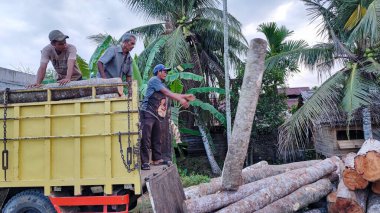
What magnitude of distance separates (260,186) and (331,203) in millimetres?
1249

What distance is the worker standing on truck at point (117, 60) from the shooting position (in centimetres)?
587

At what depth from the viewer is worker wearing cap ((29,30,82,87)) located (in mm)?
5434

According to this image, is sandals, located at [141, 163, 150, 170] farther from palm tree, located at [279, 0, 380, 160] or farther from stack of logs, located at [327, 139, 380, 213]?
palm tree, located at [279, 0, 380, 160]

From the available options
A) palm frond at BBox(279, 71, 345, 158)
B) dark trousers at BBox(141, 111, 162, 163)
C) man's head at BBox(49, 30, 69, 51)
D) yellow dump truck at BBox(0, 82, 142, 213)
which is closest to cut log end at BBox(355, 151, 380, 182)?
dark trousers at BBox(141, 111, 162, 163)

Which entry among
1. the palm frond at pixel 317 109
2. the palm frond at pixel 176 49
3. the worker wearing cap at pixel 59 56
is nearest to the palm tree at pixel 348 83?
the palm frond at pixel 317 109

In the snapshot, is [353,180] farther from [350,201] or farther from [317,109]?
[317,109]

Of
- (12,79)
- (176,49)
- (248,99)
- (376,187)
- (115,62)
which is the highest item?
(176,49)

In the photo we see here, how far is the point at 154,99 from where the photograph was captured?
5703mm

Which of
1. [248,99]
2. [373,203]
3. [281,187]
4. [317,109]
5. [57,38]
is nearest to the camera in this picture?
[248,99]

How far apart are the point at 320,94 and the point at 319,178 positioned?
5099mm

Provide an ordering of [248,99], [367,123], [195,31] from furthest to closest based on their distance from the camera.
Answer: [195,31], [367,123], [248,99]

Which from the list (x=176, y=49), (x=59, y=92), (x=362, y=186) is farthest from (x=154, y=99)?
(x=176, y=49)

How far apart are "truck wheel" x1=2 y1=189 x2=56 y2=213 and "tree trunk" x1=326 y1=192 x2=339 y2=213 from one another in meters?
4.30

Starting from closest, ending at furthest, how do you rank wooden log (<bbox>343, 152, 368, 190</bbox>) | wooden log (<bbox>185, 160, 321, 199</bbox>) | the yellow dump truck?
the yellow dump truck, wooden log (<bbox>343, 152, 368, 190</bbox>), wooden log (<bbox>185, 160, 321, 199</bbox>)
